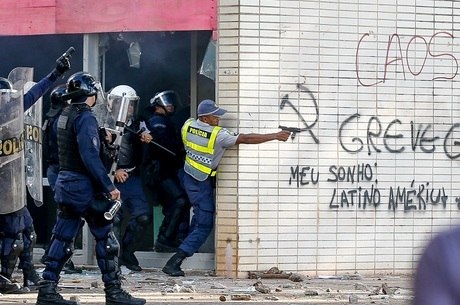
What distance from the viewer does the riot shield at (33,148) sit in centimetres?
884

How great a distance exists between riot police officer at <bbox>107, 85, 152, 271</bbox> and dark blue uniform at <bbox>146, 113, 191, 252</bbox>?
0.57ft

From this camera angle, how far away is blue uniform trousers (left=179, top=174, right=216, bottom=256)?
30.2 ft

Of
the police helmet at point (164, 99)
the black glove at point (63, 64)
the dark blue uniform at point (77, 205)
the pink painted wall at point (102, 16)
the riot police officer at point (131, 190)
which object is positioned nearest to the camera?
the dark blue uniform at point (77, 205)

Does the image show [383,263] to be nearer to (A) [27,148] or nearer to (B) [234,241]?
(B) [234,241]


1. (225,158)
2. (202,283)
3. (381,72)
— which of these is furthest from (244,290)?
(381,72)

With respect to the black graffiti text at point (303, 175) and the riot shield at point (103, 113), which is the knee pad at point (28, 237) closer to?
the riot shield at point (103, 113)

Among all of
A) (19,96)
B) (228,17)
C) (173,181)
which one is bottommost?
(173,181)

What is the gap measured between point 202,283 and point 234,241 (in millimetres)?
545

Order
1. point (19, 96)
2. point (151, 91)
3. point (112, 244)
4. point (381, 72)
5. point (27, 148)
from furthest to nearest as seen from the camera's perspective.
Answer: point (151, 91), point (381, 72), point (27, 148), point (19, 96), point (112, 244)

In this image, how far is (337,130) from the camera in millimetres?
9352

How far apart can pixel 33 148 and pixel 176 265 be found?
1752 millimetres

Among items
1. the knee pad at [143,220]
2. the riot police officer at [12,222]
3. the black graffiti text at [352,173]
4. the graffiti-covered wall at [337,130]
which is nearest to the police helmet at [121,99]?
the graffiti-covered wall at [337,130]

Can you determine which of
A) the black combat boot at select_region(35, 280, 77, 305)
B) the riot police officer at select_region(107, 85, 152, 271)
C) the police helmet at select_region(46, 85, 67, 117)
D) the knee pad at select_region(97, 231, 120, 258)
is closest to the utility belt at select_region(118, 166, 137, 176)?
the riot police officer at select_region(107, 85, 152, 271)

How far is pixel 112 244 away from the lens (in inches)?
280
